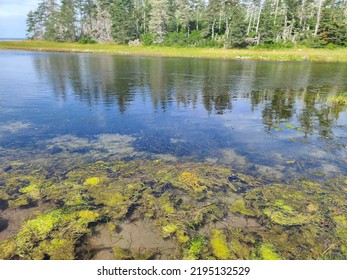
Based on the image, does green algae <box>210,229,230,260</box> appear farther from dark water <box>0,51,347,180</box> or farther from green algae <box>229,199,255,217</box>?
dark water <box>0,51,347,180</box>

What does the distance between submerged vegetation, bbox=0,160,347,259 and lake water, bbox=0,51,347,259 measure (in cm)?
4

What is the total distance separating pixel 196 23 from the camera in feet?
274

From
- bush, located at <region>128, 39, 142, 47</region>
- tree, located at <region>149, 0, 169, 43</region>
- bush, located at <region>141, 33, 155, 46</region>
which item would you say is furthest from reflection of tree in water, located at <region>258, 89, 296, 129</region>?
tree, located at <region>149, 0, 169, 43</region>

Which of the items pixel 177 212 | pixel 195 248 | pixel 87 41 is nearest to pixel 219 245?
pixel 195 248

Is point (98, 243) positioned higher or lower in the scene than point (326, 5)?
lower

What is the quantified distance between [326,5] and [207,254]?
3591 inches

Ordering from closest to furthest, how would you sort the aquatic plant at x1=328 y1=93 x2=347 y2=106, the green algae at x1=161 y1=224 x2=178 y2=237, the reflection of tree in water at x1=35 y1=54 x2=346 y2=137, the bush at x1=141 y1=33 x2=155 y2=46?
the green algae at x1=161 y1=224 x2=178 y2=237
the reflection of tree in water at x1=35 y1=54 x2=346 y2=137
the aquatic plant at x1=328 y1=93 x2=347 y2=106
the bush at x1=141 y1=33 x2=155 y2=46

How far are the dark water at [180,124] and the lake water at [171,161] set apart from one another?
71mm

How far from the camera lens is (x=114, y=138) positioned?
11.6 meters

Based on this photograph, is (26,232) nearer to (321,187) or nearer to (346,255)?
(346,255)

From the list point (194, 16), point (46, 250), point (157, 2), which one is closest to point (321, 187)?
point (46, 250)

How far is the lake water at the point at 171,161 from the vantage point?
244 inches

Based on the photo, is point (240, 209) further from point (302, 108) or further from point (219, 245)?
point (302, 108)

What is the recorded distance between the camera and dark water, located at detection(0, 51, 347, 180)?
9820 millimetres
